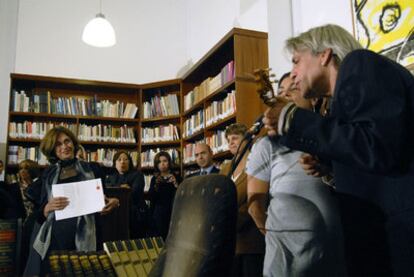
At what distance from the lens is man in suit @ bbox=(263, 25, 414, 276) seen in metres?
1.00

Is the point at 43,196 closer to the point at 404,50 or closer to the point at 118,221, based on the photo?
the point at 118,221

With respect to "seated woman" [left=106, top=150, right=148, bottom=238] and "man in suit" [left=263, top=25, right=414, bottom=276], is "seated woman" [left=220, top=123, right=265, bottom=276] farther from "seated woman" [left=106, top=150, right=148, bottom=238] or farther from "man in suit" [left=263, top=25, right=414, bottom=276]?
"seated woman" [left=106, top=150, right=148, bottom=238]

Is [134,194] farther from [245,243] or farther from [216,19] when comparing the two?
[245,243]

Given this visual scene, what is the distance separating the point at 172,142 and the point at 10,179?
2.13m

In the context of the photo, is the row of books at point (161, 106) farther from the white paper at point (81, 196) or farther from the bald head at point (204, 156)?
the white paper at point (81, 196)

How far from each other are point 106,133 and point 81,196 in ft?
11.0

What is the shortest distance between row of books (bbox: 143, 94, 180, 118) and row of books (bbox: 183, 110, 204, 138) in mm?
312

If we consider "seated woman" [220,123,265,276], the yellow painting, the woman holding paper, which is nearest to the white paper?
the woman holding paper

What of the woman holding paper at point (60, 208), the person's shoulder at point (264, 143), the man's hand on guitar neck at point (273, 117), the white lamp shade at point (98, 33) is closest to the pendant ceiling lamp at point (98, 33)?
the white lamp shade at point (98, 33)

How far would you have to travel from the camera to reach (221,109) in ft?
16.4

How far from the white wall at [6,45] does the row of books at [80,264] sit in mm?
4401

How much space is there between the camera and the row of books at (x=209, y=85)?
4818 millimetres

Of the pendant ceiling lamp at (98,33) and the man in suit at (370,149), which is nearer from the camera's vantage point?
the man in suit at (370,149)

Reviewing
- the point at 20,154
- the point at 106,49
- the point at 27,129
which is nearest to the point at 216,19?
the point at 106,49
